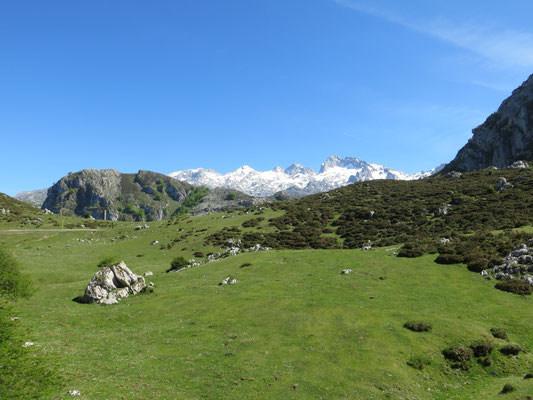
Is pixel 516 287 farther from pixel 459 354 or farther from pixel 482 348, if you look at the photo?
pixel 459 354

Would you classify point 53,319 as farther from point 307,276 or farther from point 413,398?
→ point 413,398

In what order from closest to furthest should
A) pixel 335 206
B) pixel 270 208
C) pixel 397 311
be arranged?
pixel 397 311
pixel 335 206
pixel 270 208

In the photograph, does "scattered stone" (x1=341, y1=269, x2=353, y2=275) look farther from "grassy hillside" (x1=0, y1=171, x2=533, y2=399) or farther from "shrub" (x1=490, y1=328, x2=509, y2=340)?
"shrub" (x1=490, y1=328, x2=509, y2=340)

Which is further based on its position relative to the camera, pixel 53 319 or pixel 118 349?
pixel 53 319

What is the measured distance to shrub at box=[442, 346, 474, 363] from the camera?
2347 cm

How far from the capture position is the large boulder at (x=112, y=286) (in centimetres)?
3953

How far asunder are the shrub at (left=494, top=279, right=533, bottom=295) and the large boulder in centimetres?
4629

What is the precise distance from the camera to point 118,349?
25.7 m

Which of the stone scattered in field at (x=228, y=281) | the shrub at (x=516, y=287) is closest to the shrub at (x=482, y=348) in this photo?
the shrub at (x=516, y=287)

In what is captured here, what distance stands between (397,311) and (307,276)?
15789 millimetres

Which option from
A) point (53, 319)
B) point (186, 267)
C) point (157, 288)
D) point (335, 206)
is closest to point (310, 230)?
point (335, 206)

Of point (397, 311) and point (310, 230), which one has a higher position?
point (310, 230)

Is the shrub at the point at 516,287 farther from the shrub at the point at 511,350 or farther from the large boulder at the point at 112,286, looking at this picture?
the large boulder at the point at 112,286

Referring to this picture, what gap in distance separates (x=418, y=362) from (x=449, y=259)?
2595cm
